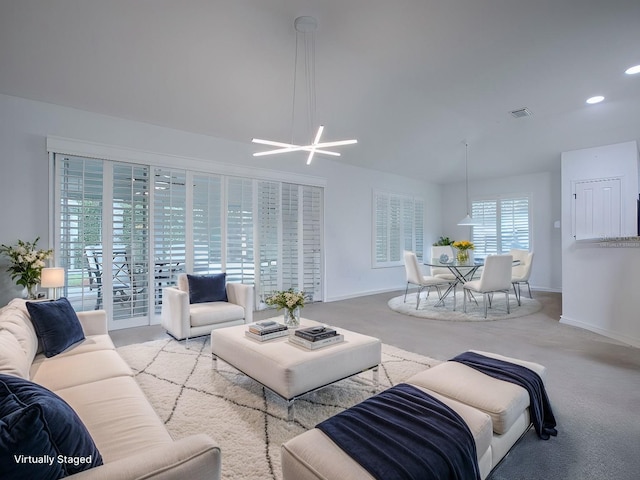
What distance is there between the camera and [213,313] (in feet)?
12.8

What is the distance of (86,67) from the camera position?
3.51 metres

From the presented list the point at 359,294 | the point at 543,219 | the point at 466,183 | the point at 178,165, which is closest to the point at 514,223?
the point at 543,219

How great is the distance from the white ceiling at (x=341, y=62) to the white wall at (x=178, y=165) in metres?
0.21

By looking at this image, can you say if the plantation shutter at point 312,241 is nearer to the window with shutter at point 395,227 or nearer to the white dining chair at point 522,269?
the window with shutter at point 395,227

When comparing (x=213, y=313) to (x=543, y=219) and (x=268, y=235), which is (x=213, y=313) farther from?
(x=543, y=219)

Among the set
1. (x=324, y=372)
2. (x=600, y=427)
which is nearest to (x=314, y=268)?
(x=324, y=372)

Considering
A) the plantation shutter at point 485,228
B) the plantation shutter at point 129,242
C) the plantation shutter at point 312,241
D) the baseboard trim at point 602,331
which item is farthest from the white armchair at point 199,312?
the plantation shutter at point 485,228

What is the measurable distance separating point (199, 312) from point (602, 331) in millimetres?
4916

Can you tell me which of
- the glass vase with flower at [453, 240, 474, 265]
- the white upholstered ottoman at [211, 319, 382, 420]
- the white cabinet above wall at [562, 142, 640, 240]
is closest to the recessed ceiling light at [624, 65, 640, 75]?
the white cabinet above wall at [562, 142, 640, 240]

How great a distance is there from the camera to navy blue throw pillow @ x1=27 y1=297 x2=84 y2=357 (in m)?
2.44

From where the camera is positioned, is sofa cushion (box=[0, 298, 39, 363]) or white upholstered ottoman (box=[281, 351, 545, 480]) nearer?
white upholstered ottoman (box=[281, 351, 545, 480])

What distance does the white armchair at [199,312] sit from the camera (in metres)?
3.71

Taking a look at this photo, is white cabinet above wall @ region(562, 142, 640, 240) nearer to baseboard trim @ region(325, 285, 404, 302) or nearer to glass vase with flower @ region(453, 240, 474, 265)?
glass vase with flower @ region(453, 240, 474, 265)

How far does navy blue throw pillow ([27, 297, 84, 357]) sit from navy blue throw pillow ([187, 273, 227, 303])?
5.24 feet
